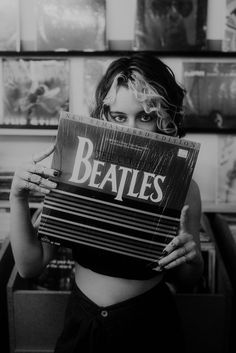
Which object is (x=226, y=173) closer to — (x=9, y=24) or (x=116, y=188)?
(x=116, y=188)

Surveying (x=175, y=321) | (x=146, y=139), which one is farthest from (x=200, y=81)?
(x=175, y=321)

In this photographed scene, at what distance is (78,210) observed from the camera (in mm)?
798

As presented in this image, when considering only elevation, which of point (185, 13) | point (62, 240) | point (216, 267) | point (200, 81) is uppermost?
point (185, 13)

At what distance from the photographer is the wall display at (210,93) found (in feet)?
4.52

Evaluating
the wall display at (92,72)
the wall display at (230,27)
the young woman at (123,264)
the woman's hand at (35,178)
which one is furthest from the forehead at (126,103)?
the wall display at (230,27)

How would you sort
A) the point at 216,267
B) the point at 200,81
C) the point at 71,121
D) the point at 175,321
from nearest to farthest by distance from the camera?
the point at 71,121, the point at 175,321, the point at 216,267, the point at 200,81

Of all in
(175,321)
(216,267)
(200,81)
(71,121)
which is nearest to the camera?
(71,121)

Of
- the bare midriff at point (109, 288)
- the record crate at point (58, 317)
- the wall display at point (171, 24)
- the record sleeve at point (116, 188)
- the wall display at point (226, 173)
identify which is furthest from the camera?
the wall display at point (226, 173)

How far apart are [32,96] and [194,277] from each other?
2.76ft

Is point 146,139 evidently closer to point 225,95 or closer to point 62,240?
point 62,240

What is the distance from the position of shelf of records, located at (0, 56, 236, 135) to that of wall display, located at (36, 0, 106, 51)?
2.2 inches

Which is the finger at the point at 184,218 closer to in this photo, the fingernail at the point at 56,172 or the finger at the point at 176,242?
the finger at the point at 176,242

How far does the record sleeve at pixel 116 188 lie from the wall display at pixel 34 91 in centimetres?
66

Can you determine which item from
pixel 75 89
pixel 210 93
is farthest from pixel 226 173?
pixel 75 89
